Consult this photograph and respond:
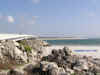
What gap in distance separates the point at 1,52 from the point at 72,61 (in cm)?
871

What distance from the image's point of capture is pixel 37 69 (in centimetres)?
1558

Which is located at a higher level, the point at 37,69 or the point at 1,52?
the point at 1,52

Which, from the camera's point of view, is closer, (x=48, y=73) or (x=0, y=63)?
(x=48, y=73)

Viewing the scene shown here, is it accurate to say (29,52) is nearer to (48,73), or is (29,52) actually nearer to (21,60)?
(21,60)

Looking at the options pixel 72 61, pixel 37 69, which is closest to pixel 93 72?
pixel 72 61

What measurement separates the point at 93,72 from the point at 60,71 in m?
3.81

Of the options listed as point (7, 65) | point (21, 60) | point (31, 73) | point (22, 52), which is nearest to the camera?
point (31, 73)

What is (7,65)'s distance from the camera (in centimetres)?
1619

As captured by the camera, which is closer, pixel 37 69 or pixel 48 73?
pixel 48 73

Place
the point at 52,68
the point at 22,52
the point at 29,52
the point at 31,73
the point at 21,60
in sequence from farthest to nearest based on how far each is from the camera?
the point at 29,52 < the point at 22,52 < the point at 21,60 < the point at 31,73 < the point at 52,68

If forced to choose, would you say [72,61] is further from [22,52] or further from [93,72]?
[22,52]

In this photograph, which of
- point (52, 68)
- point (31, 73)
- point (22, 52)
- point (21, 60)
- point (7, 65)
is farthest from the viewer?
point (22, 52)

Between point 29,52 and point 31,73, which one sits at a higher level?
point 29,52

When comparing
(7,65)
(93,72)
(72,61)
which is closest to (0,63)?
(7,65)
